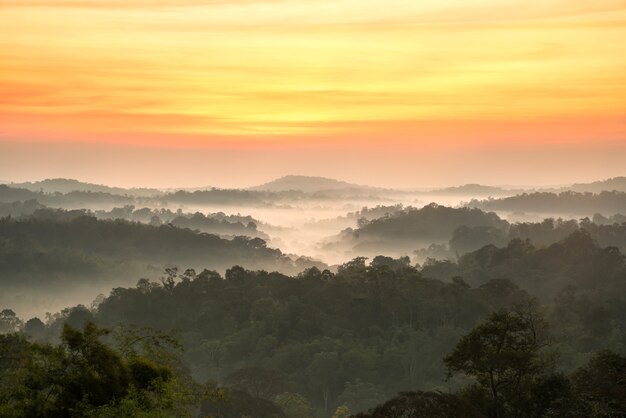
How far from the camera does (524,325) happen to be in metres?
35.1

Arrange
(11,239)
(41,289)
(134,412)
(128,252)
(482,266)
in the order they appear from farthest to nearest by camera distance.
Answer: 1. (128,252)
2. (11,239)
3. (41,289)
4. (482,266)
5. (134,412)

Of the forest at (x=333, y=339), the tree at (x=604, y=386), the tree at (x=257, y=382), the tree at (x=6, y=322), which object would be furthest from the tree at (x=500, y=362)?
the tree at (x=6, y=322)

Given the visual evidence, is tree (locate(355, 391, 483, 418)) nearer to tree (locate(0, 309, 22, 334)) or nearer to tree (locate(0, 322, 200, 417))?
tree (locate(0, 322, 200, 417))

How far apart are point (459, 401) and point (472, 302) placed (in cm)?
5760

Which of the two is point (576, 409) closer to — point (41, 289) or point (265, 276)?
point (265, 276)

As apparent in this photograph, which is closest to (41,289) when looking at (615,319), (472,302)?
(472,302)

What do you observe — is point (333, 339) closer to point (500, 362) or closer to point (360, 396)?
point (360, 396)

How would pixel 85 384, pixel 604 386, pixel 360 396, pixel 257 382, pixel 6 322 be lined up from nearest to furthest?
pixel 85 384 < pixel 604 386 < pixel 257 382 < pixel 360 396 < pixel 6 322

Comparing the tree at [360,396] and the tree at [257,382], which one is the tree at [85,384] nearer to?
the tree at [257,382]

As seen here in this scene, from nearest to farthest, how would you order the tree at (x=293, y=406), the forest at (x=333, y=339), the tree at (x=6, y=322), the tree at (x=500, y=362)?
the forest at (x=333, y=339)
the tree at (x=500, y=362)
the tree at (x=293, y=406)
the tree at (x=6, y=322)

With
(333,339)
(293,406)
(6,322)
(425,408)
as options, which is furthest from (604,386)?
(6,322)

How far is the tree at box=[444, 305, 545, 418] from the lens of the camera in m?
33.2

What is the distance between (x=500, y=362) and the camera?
33.6m

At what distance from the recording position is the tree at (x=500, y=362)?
33188 mm
